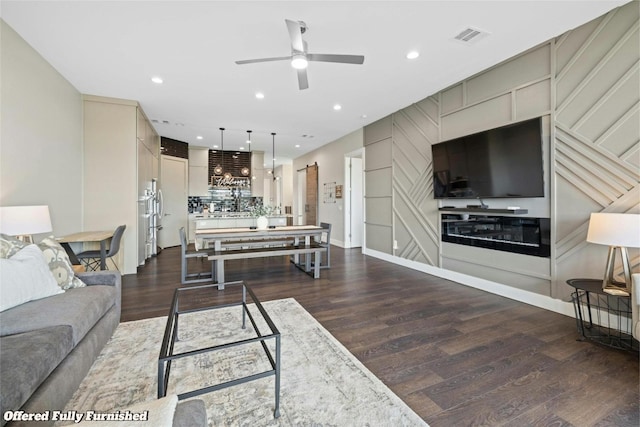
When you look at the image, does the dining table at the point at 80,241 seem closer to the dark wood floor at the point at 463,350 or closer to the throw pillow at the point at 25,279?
the dark wood floor at the point at 463,350

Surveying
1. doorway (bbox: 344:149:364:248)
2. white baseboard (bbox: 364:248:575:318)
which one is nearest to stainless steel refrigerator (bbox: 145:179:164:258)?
doorway (bbox: 344:149:364:248)

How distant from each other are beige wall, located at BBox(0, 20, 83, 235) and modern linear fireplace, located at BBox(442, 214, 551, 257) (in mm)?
5339

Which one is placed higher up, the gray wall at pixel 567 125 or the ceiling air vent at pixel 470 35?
the ceiling air vent at pixel 470 35

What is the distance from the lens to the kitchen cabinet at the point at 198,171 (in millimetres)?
8352

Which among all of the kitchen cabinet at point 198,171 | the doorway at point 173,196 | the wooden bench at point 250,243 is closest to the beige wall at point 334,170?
Result: the wooden bench at point 250,243

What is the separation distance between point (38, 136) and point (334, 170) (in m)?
5.73

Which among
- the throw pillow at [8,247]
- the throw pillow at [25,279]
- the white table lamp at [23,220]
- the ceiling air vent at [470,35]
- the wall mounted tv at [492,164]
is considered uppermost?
the ceiling air vent at [470,35]

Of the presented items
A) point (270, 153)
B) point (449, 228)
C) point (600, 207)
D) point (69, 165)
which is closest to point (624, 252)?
point (600, 207)

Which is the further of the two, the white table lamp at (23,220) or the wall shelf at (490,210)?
the wall shelf at (490,210)

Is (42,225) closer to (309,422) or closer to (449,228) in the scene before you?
(309,422)

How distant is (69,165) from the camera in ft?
13.1

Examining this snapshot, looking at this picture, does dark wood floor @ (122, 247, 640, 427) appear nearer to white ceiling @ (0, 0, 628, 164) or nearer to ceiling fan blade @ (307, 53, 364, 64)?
ceiling fan blade @ (307, 53, 364, 64)

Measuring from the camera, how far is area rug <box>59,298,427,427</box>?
5.14 ft

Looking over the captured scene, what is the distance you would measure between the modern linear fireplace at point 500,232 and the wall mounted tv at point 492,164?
1.07 feet
